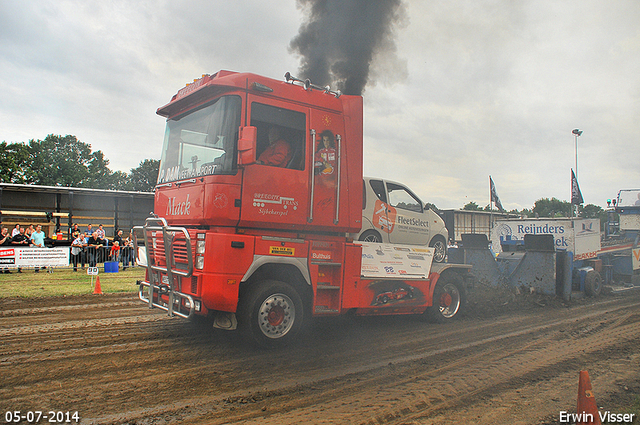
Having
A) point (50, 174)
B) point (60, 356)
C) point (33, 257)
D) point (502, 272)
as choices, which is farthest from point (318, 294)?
point (50, 174)

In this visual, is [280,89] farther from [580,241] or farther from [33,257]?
[33,257]

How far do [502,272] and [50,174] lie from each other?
2302 inches

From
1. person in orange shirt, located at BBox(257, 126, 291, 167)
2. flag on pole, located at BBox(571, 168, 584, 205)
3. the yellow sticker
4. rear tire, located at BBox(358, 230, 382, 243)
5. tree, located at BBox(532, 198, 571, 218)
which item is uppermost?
tree, located at BBox(532, 198, 571, 218)

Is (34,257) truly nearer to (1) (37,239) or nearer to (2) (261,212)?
(1) (37,239)

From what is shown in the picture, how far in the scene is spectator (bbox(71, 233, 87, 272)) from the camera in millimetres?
14871

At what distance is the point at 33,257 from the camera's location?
46.8 feet

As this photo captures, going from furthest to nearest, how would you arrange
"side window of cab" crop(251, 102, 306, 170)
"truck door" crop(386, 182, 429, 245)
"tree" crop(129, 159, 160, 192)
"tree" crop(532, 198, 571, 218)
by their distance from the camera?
"tree" crop(532, 198, 571, 218)
"tree" crop(129, 159, 160, 192)
"truck door" crop(386, 182, 429, 245)
"side window of cab" crop(251, 102, 306, 170)

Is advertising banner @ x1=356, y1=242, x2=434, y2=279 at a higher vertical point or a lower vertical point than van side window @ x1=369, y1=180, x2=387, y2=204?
lower

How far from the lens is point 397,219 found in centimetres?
835

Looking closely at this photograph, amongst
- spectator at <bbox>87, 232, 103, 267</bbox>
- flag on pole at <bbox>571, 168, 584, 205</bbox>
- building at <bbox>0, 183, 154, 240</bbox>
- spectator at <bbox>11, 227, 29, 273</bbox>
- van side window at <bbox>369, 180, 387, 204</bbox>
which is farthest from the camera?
flag on pole at <bbox>571, 168, 584, 205</bbox>

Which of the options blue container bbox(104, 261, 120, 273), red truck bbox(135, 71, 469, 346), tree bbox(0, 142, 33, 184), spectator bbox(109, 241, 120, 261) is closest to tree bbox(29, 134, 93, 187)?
tree bbox(0, 142, 33, 184)

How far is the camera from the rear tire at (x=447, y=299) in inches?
297

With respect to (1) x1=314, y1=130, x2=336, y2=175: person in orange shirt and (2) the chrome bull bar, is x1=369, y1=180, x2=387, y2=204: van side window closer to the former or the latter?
(1) x1=314, y1=130, x2=336, y2=175: person in orange shirt

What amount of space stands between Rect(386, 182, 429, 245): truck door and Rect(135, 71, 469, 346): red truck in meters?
1.88
